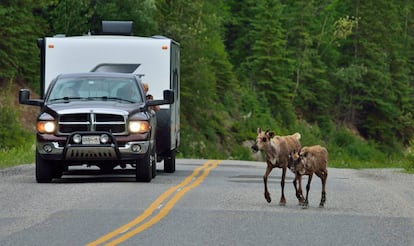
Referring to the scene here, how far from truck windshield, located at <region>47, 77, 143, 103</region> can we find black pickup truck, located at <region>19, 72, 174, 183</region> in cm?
2

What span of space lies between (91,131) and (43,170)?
125 cm

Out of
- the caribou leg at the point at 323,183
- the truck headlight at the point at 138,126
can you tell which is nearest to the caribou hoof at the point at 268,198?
the caribou leg at the point at 323,183

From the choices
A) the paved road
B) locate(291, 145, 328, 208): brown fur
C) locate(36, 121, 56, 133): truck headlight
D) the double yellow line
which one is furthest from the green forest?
locate(291, 145, 328, 208): brown fur

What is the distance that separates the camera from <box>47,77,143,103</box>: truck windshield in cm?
2136

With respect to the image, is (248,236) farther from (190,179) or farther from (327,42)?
(327,42)

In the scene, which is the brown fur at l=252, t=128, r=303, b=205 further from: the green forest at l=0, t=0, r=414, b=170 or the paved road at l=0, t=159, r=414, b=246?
the green forest at l=0, t=0, r=414, b=170

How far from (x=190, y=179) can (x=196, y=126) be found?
39.9m

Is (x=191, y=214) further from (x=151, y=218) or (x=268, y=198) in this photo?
(x=268, y=198)

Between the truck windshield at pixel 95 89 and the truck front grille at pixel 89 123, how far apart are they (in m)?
1.02

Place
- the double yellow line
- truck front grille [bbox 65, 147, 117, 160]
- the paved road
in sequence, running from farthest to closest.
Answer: truck front grille [bbox 65, 147, 117, 160] → the paved road → the double yellow line

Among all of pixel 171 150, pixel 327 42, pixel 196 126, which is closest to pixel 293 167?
pixel 171 150

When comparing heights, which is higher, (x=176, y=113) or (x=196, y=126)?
(x=176, y=113)

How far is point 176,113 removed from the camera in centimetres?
2611

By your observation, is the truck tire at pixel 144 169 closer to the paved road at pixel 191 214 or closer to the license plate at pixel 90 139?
the paved road at pixel 191 214
